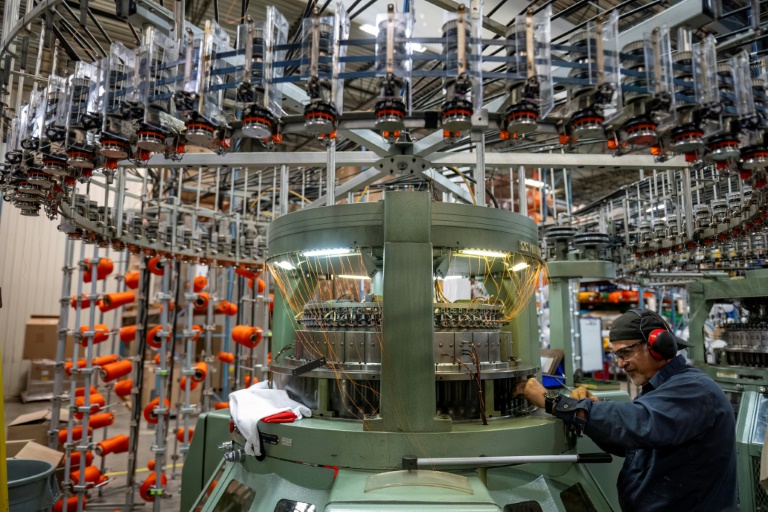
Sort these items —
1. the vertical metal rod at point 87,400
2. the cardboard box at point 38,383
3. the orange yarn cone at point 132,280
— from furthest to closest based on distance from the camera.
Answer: the cardboard box at point 38,383, the orange yarn cone at point 132,280, the vertical metal rod at point 87,400

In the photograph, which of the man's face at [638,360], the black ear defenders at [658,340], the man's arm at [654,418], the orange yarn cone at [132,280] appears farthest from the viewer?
the orange yarn cone at [132,280]

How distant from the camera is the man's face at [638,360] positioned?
2494 millimetres

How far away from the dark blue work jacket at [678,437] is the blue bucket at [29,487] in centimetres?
411

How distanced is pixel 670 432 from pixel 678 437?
47 mm

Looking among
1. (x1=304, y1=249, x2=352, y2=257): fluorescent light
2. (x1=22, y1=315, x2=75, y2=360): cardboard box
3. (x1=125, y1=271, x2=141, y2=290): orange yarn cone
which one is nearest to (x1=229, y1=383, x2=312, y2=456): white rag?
(x1=304, y1=249, x2=352, y2=257): fluorescent light

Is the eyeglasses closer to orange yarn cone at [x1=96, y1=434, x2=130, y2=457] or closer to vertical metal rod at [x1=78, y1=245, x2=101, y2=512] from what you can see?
vertical metal rod at [x1=78, y1=245, x2=101, y2=512]

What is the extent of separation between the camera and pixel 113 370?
6.09 metres

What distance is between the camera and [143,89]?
8.04ft

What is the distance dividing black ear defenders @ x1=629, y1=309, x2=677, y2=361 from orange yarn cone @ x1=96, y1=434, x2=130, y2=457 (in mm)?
6052

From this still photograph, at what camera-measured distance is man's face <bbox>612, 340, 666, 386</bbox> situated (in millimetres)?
2494

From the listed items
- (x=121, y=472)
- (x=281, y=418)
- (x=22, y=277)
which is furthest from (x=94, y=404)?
(x=281, y=418)

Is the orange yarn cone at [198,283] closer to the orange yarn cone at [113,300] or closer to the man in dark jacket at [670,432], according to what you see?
the orange yarn cone at [113,300]

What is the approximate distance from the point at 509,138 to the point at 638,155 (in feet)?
9.99

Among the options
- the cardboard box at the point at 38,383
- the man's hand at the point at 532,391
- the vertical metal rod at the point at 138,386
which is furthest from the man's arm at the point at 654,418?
the cardboard box at the point at 38,383
